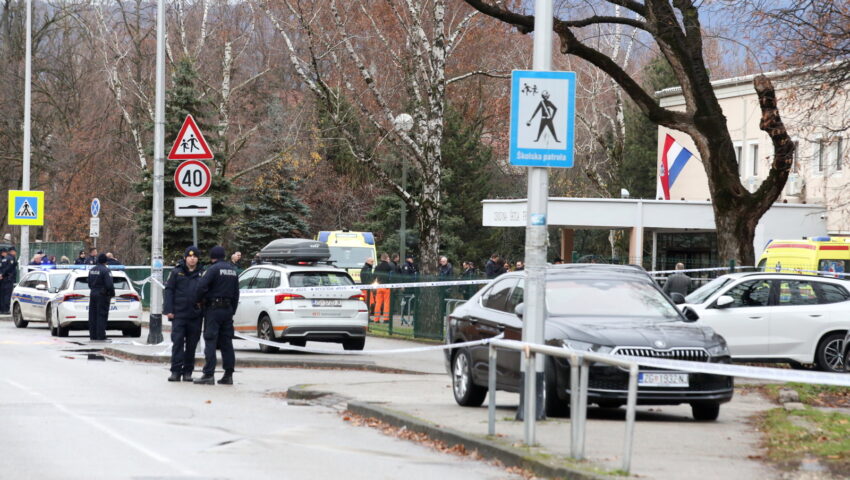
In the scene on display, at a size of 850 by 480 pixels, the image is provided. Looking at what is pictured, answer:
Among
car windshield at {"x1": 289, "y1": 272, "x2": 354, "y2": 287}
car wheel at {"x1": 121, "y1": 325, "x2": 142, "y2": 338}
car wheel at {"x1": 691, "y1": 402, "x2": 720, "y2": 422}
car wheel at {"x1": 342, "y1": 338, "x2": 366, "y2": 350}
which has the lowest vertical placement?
car wheel at {"x1": 121, "y1": 325, "x2": 142, "y2": 338}

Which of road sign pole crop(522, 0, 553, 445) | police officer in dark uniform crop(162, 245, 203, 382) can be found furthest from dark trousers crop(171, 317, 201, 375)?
road sign pole crop(522, 0, 553, 445)

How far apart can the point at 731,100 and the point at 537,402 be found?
114ft

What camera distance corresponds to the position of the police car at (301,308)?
77.2ft

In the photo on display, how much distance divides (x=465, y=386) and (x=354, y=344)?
422 inches

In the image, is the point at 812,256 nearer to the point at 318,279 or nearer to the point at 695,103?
the point at 695,103

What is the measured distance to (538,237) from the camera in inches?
470

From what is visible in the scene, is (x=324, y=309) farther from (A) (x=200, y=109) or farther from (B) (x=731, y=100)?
(B) (x=731, y=100)

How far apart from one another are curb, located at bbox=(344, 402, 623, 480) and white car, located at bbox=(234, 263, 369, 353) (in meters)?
9.36

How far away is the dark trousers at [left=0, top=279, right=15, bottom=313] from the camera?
37.9m

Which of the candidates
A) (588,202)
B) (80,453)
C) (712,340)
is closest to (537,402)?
(712,340)

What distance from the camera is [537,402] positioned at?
11898 millimetres

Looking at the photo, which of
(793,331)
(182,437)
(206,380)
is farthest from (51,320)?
(182,437)

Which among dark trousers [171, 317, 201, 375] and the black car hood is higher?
the black car hood

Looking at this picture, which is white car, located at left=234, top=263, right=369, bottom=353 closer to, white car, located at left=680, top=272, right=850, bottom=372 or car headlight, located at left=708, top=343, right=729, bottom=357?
white car, located at left=680, top=272, right=850, bottom=372
